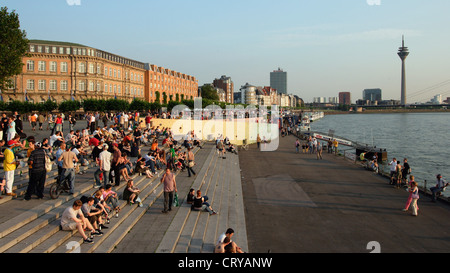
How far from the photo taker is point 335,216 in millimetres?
13773

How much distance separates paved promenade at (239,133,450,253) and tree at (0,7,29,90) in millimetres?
21221

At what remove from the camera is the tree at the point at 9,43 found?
2670 cm

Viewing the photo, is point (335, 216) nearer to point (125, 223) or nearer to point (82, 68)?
point (125, 223)

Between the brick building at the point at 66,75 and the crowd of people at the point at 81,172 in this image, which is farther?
the brick building at the point at 66,75

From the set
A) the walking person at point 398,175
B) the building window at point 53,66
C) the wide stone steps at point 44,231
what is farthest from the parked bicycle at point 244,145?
the building window at point 53,66

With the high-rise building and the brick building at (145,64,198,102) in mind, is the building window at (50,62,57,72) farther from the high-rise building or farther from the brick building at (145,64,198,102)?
the high-rise building

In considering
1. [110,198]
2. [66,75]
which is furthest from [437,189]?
[66,75]

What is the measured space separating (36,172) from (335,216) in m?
11.2

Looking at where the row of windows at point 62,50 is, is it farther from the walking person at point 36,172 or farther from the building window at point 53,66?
the walking person at point 36,172

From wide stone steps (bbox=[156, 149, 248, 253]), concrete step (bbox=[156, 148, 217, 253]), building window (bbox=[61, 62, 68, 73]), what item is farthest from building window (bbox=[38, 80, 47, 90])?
concrete step (bbox=[156, 148, 217, 253])

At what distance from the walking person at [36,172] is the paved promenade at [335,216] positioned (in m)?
6.81
